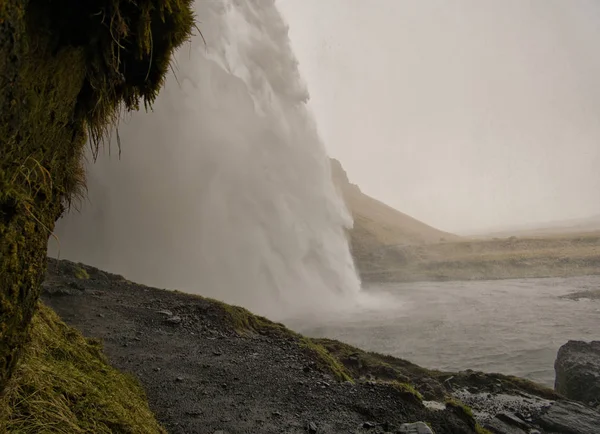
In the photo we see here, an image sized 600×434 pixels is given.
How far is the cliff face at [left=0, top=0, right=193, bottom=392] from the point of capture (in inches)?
83.1

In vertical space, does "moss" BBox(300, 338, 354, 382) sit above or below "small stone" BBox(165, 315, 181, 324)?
below

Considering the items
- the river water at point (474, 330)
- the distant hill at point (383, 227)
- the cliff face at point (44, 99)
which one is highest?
the distant hill at point (383, 227)

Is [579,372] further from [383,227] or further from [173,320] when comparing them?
[383,227]

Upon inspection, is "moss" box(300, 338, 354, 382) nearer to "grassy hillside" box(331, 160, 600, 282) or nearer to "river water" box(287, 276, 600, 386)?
"river water" box(287, 276, 600, 386)

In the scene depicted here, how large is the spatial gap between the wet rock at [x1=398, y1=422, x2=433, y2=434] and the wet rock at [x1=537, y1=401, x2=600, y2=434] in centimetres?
482

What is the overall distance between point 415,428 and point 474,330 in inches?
907

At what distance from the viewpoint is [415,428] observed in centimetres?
619

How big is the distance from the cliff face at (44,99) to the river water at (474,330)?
19136 millimetres

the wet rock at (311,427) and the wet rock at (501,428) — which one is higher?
the wet rock at (311,427)

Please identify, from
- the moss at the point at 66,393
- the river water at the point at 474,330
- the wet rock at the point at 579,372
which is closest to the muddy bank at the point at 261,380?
the moss at the point at 66,393

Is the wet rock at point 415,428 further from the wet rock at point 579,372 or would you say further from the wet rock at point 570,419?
the wet rock at point 579,372

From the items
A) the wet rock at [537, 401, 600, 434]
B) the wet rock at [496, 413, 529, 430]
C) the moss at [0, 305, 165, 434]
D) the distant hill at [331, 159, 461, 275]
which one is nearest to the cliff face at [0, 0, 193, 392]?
the moss at [0, 305, 165, 434]

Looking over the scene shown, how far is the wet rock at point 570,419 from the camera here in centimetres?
885

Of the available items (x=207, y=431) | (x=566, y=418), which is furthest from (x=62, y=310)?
(x=566, y=418)
